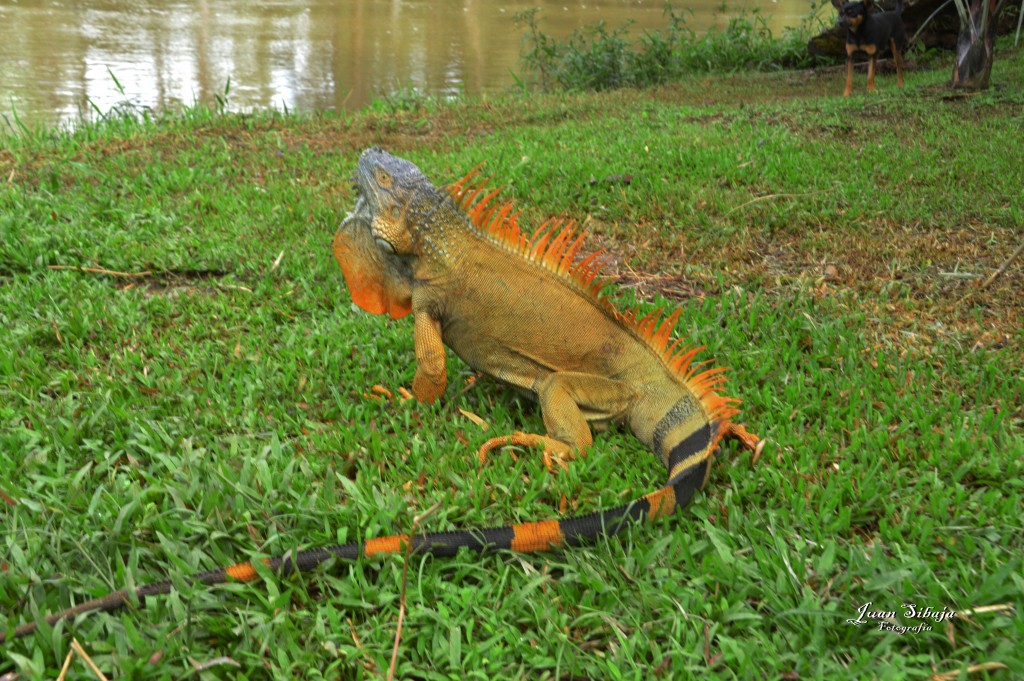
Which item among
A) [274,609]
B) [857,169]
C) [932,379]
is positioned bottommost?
[274,609]

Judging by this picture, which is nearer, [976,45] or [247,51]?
[976,45]

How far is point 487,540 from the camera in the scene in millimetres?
2396

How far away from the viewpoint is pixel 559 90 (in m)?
10.1

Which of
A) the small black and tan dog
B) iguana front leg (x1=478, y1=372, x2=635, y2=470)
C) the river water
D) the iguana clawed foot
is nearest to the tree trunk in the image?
the small black and tan dog

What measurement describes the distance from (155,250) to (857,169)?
4.88m

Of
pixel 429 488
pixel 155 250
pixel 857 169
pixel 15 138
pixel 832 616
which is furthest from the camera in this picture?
pixel 15 138

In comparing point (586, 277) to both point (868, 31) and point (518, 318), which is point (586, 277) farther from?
point (868, 31)

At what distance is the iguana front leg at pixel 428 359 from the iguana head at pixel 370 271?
160mm

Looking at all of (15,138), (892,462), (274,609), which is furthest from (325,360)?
(15,138)

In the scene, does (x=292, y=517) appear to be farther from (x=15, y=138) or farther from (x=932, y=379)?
(x=15, y=138)

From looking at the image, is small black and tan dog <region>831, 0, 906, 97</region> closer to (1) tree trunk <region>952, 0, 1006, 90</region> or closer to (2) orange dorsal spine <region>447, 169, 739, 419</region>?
(1) tree trunk <region>952, 0, 1006, 90</region>

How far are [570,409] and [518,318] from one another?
42 centimetres

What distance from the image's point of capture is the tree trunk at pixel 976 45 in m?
7.98

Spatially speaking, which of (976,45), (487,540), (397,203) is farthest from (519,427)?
(976,45)
